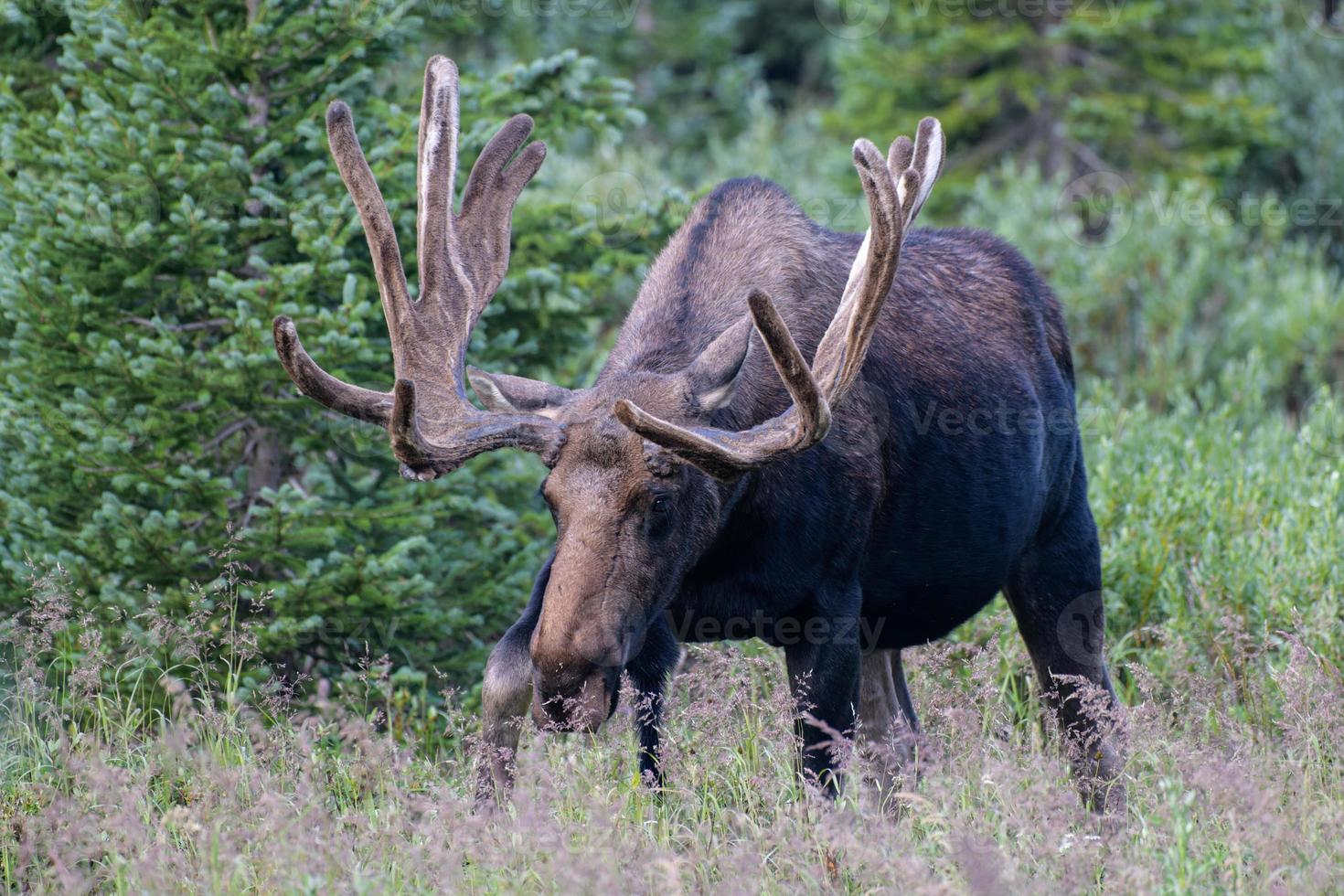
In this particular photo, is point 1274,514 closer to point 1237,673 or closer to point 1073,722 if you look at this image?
point 1237,673

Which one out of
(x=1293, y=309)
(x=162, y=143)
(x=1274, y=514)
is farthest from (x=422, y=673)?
(x=1293, y=309)

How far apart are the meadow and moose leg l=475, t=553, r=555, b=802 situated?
105mm

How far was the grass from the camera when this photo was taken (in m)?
3.79

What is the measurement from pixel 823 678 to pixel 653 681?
0.54 metres

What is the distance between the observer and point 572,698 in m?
4.15

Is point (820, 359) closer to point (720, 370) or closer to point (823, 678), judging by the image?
point (720, 370)

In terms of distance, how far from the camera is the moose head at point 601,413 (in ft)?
13.7

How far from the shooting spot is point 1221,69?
48.1ft
